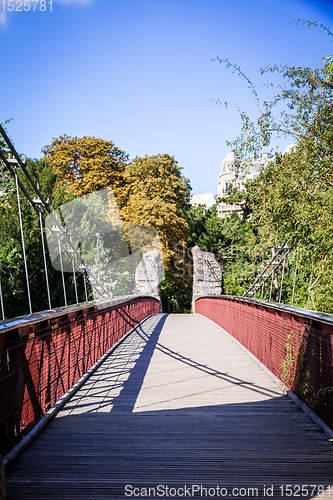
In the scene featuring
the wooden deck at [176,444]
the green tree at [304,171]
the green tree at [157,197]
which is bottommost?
the wooden deck at [176,444]

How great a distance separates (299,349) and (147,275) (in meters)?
19.1

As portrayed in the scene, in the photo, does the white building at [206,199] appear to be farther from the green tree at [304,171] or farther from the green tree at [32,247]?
the green tree at [304,171]

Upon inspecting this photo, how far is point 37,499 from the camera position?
227 cm

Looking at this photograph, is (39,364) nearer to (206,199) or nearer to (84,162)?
(84,162)

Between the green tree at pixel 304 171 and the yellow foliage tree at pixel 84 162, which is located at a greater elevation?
the yellow foliage tree at pixel 84 162

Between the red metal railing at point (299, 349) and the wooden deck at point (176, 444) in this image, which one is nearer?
the wooden deck at point (176, 444)

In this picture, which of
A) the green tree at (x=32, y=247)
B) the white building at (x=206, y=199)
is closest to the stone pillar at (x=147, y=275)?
the green tree at (x=32, y=247)

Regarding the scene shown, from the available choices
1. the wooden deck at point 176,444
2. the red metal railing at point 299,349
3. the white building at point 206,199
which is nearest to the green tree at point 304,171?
the red metal railing at point 299,349

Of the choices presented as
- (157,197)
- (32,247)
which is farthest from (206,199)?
(32,247)

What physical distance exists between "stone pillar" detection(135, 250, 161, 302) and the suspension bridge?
1676 cm

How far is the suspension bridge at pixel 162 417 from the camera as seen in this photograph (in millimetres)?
2471

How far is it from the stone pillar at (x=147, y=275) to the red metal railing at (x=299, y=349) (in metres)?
16.2

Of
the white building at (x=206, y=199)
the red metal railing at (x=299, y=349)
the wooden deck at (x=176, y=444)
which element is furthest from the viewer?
the white building at (x=206, y=199)

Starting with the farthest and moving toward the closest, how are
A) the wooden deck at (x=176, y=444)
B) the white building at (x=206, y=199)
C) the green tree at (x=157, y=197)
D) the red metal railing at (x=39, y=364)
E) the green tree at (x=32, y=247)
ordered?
the white building at (x=206, y=199)
the green tree at (x=157, y=197)
the green tree at (x=32, y=247)
the red metal railing at (x=39, y=364)
the wooden deck at (x=176, y=444)
